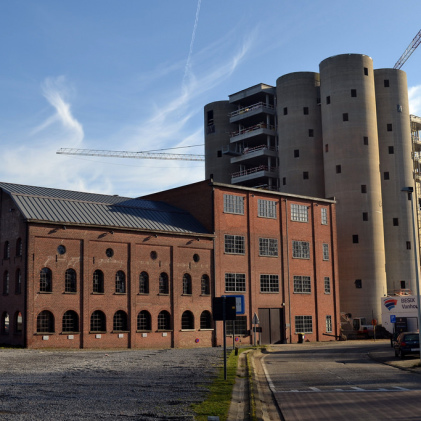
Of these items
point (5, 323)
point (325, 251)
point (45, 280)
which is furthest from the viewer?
point (325, 251)

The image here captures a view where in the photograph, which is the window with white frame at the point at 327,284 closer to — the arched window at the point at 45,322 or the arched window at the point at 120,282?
the arched window at the point at 120,282

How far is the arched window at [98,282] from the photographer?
161 feet

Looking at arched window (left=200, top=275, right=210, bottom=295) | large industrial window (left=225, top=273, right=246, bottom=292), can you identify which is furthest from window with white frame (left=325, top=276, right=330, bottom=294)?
arched window (left=200, top=275, right=210, bottom=295)

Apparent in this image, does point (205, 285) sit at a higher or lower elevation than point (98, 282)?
lower

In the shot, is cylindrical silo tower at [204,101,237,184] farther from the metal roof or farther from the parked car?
the parked car

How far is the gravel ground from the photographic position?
13.7m

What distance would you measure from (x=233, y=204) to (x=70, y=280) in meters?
19.3

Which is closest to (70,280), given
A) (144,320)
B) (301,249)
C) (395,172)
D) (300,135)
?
(144,320)

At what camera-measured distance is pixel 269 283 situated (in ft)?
203

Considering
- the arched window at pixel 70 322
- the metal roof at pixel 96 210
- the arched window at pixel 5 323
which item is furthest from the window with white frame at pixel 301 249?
the arched window at pixel 5 323

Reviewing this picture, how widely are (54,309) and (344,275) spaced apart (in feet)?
140

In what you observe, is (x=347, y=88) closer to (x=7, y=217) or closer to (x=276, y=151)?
(x=276, y=151)

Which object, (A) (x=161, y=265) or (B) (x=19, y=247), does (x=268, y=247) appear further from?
(B) (x=19, y=247)

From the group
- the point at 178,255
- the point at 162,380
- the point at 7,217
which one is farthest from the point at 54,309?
the point at 162,380
